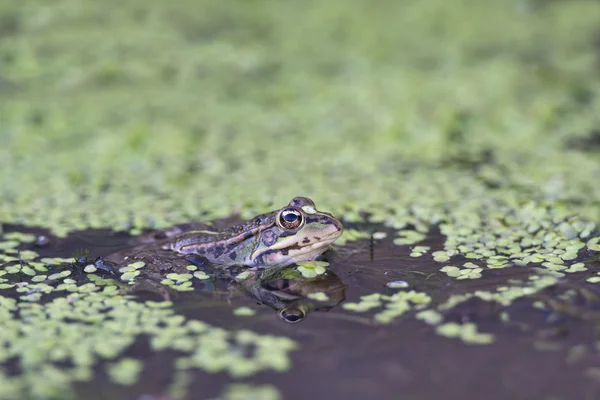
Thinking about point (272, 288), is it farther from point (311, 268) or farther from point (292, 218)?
point (292, 218)

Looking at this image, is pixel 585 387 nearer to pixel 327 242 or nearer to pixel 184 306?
pixel 327 242

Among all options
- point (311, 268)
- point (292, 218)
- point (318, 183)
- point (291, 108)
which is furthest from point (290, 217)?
point (291, 108)

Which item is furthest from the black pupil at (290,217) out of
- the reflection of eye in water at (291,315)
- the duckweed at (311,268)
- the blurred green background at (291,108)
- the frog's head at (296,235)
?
the blurred green background at (291,108)

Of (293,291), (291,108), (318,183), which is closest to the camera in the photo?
(293,291)

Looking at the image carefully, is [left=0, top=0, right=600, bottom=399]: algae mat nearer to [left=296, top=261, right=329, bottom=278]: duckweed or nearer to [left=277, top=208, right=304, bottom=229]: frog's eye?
[left=296, top=261, right=329, bottom=278]: duckweed

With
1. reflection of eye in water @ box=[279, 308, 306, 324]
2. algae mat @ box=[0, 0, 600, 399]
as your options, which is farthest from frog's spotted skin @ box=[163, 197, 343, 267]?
reflection of eye in water @ box=[279, 308, 306, 324]

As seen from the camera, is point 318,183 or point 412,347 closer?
point 412,347

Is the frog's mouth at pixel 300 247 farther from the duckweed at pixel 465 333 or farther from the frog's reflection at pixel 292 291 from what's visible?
the duckweed at pixel 465 333
